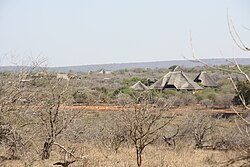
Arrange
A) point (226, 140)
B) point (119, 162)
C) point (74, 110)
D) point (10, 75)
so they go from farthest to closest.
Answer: point (226, 140), point (74, 110), point (119, 162), point (10, 75)

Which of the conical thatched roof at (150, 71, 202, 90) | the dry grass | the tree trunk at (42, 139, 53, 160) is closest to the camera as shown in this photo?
the dry grass

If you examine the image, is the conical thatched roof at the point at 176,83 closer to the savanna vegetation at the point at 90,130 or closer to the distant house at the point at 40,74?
the savanna vegetation at the point at 90,130

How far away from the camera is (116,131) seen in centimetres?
1870

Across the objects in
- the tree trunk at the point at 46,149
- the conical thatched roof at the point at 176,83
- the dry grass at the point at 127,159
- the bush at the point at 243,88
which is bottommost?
the dry grass at the point at 127,159

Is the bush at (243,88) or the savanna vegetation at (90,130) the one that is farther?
the savanna vegetation at (90,130)

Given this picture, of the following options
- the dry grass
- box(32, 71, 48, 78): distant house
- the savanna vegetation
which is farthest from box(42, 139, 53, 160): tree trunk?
box(32, 71, 48, 78): distant house

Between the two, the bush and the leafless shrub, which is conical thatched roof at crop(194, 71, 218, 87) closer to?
the bush

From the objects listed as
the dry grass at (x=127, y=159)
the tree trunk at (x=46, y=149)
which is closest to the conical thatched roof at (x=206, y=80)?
the dry grass at (x=127, y=159)

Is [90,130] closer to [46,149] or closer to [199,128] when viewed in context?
[199,128]

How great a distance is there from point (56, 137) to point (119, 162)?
2894mm

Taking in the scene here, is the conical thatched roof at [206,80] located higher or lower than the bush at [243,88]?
lower

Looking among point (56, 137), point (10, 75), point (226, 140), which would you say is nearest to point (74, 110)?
point (56, 137)

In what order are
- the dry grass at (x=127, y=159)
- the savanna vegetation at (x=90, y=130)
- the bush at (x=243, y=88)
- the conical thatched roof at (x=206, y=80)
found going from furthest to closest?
the conical thatched roof at (x=206, y=80), the dry grass at (x=127, y=159), the savanna vegetation at (x=90, y=130), the bush at (x=243, y=88)

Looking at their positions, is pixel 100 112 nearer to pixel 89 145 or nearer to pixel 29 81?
pixel 89 145
